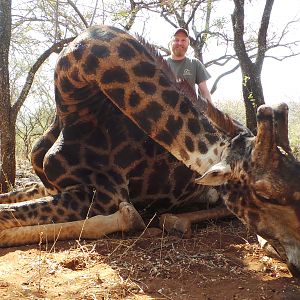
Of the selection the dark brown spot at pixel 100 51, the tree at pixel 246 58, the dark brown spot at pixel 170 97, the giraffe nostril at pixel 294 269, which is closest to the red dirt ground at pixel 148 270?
the giraffe nostril at pixel 294 269

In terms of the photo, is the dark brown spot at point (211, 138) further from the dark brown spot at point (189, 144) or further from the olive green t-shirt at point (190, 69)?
the olive green t-shirt at point (190, 69)

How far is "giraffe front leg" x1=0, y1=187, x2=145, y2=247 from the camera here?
4.21 metres

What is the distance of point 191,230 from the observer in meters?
4.60

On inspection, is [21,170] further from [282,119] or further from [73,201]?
[282,119]

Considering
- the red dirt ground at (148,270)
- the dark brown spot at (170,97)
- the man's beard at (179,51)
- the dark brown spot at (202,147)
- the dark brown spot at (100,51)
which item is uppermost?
the man's beard at (179,51)

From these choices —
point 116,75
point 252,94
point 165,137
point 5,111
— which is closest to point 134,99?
point 116,75

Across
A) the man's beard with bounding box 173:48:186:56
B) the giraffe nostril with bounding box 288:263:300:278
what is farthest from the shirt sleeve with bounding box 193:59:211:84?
the giraffe nostril with bounding box 288:263:300:278

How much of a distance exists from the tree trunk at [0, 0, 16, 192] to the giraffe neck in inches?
111

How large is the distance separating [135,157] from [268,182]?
79.2 inches

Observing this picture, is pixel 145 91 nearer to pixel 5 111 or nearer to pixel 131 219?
pixel 131 219

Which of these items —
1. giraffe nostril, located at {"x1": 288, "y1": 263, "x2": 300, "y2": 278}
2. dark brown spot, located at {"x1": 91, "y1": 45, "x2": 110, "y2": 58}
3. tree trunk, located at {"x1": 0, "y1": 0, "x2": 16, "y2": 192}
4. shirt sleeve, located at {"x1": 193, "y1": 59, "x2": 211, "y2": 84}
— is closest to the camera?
giraffe nostril, located at {"x1": 288, "y1": 263, "x2": 300, "y2": 278}

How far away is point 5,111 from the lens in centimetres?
719

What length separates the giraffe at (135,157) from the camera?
317cm

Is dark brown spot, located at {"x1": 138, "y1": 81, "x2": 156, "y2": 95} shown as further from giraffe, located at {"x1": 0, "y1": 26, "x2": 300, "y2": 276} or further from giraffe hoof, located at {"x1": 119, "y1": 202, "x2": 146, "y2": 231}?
giraffe hoof, located at {"x1": 119, "y1": 202, "x2": 146, "y2": 231}
